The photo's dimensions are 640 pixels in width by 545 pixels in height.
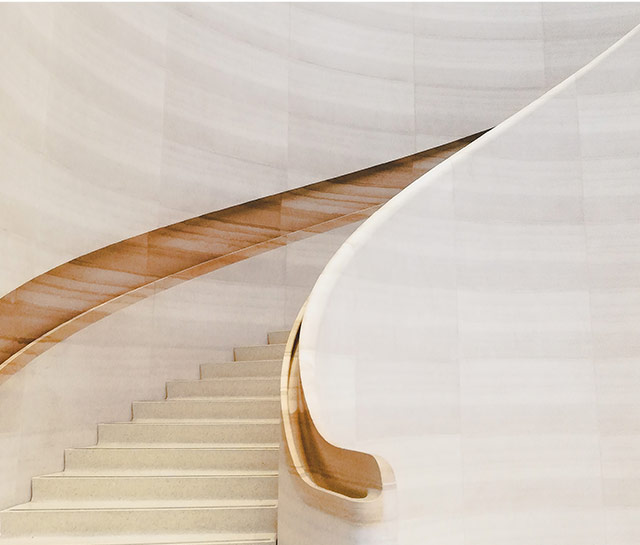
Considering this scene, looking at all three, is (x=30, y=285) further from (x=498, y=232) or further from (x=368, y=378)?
(x=498, y=232)

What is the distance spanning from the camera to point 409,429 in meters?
2.65

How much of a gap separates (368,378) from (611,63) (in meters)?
1.76

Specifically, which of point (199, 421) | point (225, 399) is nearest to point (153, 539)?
point (199, 421)

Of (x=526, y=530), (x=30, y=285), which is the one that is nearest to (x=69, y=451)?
(x=30, y=285)

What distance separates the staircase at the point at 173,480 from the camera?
8.09 feet

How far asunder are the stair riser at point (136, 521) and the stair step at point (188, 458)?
0.31 meters

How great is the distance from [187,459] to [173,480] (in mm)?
167

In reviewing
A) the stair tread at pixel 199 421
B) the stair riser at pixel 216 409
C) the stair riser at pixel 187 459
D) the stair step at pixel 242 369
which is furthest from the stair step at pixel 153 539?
the stair step at pixel 242 369

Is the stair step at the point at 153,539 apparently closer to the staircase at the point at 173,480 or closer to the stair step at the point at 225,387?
the staircase at the point at 173,480

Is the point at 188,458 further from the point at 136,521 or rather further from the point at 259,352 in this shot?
the point at 259,352

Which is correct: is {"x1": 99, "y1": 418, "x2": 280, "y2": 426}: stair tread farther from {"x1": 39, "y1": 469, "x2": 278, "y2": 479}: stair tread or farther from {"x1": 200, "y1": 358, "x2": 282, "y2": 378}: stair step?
{"x1": 200, "y1": 358, "x2": 282, "y2": 378}: stair step

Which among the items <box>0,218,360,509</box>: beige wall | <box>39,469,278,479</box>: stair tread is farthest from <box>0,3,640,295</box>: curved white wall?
<box>39,469,278,479</box>: stair tread

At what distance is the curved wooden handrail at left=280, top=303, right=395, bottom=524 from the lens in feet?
6.23

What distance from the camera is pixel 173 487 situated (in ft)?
8.66
